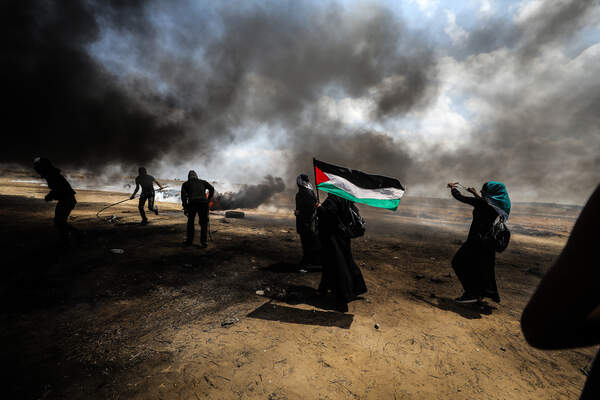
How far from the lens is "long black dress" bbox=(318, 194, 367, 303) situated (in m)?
4.31

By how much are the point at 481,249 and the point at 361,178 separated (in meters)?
Answer: 2.72

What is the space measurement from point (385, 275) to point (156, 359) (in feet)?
17.3

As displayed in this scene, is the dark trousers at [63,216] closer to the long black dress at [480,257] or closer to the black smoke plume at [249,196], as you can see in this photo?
the long black dress at [480,257]

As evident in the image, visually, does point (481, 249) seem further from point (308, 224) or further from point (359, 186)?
point (308, 224)

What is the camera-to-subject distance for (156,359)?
110 inches

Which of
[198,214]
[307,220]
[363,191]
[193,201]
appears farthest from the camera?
[198,214]

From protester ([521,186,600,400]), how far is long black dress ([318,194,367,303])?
367cm

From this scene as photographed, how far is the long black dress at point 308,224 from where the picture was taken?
6125 mm

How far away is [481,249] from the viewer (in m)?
4.59

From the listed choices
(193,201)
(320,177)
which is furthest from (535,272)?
(193,201)

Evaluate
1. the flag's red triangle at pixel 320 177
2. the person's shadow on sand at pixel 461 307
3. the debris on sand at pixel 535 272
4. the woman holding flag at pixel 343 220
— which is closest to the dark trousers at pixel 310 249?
the woman holding flag at pixel 343 220

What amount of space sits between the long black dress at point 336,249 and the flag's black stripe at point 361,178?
50 centimetres

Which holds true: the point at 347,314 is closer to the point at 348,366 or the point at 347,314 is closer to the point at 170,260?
the point at 348,366

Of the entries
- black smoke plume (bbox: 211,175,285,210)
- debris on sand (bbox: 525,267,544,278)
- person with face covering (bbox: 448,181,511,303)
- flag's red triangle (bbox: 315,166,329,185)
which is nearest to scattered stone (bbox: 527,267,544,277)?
debris on sand (bbox: 525,267,544,278)
